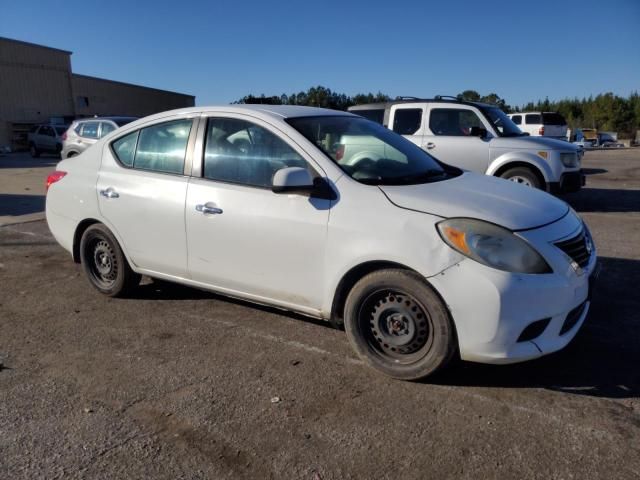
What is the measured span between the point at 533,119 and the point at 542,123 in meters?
0.85

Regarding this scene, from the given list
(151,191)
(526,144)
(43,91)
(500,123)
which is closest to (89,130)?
(500,123)

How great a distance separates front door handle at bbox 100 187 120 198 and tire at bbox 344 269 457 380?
234 cm

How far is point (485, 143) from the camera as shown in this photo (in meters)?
9.22

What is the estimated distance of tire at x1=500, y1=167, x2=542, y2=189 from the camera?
29.6 ft

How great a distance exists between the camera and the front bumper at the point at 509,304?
2926 millimetres

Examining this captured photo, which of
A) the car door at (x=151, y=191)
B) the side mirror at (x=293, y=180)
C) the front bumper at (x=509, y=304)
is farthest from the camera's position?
the car door at (x=151, y=191)

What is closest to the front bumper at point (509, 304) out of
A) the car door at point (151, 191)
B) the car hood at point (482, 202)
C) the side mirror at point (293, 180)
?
the car hood at point (482, 202)

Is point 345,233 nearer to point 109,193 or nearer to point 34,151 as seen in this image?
point 109,193

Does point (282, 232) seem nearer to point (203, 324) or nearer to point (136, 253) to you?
point (203, 324)

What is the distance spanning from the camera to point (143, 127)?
4.58 meters

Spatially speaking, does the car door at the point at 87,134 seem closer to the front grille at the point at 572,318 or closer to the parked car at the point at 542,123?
the front grille at the point at 572,318

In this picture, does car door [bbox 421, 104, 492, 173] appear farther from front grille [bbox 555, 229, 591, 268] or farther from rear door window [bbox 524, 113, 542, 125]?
rear door window [bbox 524, 113, 542, 125]

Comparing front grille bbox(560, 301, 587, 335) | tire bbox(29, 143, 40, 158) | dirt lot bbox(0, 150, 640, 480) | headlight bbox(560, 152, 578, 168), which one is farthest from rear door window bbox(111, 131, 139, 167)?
tire bbox(29, 143, 40, 158)

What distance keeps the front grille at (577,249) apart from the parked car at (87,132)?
13419 millimetres
